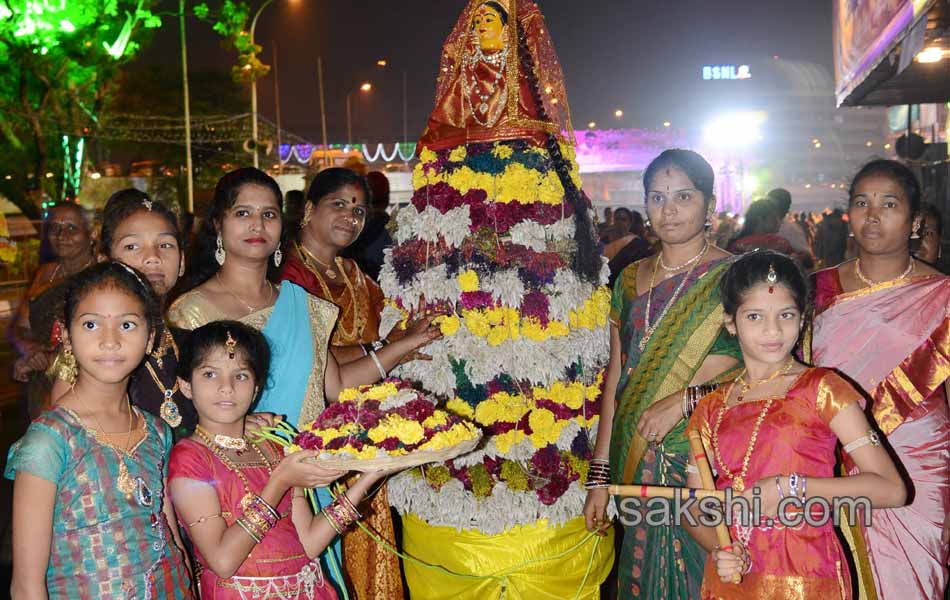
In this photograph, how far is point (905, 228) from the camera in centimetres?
348

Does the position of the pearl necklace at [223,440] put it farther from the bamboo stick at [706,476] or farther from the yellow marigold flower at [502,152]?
the yellow marigold flower at [502,152]

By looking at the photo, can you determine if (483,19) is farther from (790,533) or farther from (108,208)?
(790,533)

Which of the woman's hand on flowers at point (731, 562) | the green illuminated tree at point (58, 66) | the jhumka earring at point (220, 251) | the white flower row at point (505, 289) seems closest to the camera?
the woman's hand on flowers at point (731, 562)

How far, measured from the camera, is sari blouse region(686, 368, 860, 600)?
2.58m

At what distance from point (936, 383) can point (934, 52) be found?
15.4ft

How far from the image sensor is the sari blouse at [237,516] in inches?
105

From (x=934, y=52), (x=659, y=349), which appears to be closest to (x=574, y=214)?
(x=659, y=349)

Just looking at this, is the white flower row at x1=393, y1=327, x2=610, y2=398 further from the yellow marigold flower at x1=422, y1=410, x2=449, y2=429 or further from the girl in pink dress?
the yellow marigold flower at x1=422, y1=410, x2=449, y2=429

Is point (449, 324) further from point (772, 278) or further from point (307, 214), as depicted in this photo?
point (772, 278)

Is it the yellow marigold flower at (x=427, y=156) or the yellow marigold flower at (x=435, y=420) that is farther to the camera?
the yellow marigold flower at (x=427, y=156)

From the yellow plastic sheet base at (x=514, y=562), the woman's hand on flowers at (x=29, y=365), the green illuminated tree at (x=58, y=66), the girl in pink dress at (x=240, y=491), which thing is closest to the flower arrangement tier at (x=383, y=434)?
the girl in pink dress at (x=240, y=491)

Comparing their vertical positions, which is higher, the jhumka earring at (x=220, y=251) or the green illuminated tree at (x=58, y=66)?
the green illuminated tree at (x=58, y=66)

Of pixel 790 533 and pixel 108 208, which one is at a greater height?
pixel 108 208

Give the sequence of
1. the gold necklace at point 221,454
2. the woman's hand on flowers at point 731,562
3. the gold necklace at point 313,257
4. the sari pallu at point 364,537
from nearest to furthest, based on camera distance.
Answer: the woman's hand on flowers at point 731,562
the gold necklace at point 221,454
the sari pallu at point 364,537
the gold necklace at point 313,257
